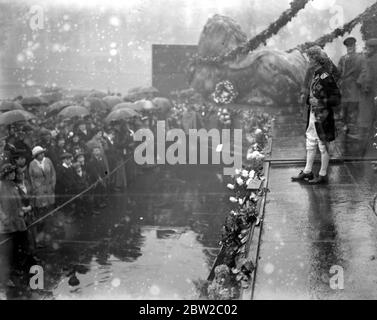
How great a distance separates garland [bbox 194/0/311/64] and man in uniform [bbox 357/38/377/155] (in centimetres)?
395

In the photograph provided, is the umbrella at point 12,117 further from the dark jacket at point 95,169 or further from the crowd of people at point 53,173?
the dark jacket at point 95,169

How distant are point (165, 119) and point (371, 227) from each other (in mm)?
12957

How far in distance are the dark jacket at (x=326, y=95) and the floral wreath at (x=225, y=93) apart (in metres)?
14.7

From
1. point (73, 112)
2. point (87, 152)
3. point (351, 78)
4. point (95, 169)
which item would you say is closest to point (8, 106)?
point (73, 112)

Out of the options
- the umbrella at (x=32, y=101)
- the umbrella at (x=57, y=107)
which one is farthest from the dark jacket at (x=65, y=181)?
the umbrella at (x=32, y=101)

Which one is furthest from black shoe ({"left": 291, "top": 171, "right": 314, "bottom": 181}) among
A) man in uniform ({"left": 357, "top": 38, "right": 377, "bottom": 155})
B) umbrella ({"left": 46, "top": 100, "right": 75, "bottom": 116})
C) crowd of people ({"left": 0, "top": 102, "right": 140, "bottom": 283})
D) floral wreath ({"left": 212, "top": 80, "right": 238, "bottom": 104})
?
floral wreath ({"left": 212, "top": 80, "right": 238, "bottom": 104})

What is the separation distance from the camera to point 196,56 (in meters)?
24.0

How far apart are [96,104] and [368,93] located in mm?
8817

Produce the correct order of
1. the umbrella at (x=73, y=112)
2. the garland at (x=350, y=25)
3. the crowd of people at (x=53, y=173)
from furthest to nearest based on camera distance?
the umbrella at (x=73, y=112), the garland at (x=350, y=25), the crowd of people at (x=53, y=173)

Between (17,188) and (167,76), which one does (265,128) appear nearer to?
(17,188)

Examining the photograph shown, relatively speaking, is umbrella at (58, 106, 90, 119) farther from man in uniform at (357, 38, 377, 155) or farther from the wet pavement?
man in uniform at (357, 38, 377, 155)

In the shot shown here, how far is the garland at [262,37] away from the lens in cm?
1473

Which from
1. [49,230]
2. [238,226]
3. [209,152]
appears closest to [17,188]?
[49,230]

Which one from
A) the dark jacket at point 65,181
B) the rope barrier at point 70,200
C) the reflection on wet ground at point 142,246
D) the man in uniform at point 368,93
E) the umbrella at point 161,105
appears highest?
the man in uniform at point 368,93
